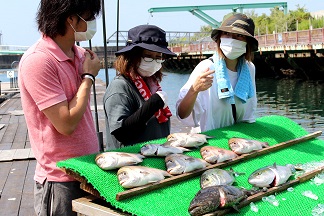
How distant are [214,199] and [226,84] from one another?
A: 124 cm

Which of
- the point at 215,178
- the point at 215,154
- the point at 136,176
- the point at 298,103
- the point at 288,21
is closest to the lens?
the point at 136,176

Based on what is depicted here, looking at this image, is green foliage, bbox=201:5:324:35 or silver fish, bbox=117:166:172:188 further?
green foliage, bbox=201:5:324:35

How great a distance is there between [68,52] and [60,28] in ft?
0.48

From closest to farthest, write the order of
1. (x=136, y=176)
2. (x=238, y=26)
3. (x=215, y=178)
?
(x=136, y=176) → (x=215, y=178) → (x=238, y=26)

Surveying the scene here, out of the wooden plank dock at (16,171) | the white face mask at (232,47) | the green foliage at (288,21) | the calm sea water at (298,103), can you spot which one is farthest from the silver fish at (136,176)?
the green foliage at (288,21)

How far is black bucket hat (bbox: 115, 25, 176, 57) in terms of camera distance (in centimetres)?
281

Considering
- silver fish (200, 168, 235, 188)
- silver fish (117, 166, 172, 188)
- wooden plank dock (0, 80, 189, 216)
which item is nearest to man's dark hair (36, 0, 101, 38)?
silver fish (117, 166, 172, 188)

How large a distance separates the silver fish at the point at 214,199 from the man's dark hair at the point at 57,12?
40.6 inches

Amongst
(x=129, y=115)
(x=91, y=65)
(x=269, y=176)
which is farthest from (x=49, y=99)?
(x=269, y=176)

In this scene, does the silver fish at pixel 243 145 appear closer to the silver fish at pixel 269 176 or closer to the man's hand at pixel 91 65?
the silver fish at pixel 269 176

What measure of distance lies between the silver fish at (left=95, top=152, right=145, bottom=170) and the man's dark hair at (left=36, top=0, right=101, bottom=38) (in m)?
0.65

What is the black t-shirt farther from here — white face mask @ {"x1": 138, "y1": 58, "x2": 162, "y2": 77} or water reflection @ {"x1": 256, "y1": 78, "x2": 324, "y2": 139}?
water reflection @ {"x1": 256, "y1": 78, "x2": 324, "y2": 139}

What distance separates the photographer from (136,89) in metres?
2.85

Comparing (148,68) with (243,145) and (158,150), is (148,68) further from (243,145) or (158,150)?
(243,145)
